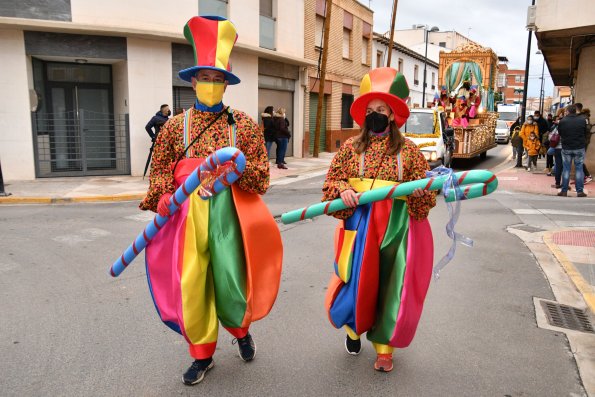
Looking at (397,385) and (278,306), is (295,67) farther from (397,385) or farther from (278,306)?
(397,385)

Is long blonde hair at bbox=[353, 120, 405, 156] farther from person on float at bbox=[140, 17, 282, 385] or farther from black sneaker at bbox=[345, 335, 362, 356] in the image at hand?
black sneaker at bbox=[345, 335, 362, 356]

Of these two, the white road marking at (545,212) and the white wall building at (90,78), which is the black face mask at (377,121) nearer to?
the white road marking at (545,212)

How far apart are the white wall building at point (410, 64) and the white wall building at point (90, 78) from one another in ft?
44.2

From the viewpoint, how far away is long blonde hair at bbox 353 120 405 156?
3.19 m

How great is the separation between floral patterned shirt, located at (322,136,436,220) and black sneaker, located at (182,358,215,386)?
1.22 metres

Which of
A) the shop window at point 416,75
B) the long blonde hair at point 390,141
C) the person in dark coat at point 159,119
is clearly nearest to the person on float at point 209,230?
the long blonde hair at point 390,141

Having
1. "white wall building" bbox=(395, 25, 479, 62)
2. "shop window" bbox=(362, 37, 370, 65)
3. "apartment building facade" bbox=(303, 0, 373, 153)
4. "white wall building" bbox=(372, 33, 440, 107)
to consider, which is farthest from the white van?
"white wall building" bbox=(395, 25, 479, 62)

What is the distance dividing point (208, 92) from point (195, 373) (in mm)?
1690

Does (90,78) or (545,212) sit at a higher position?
(90,78)

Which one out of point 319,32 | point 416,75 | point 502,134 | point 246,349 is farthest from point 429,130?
point 416,75

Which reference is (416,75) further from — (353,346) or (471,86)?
(353,346)

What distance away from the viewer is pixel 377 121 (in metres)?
3.19

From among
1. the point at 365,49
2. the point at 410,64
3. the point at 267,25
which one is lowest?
the point at 267,25

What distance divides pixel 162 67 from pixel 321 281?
10.6 meters
